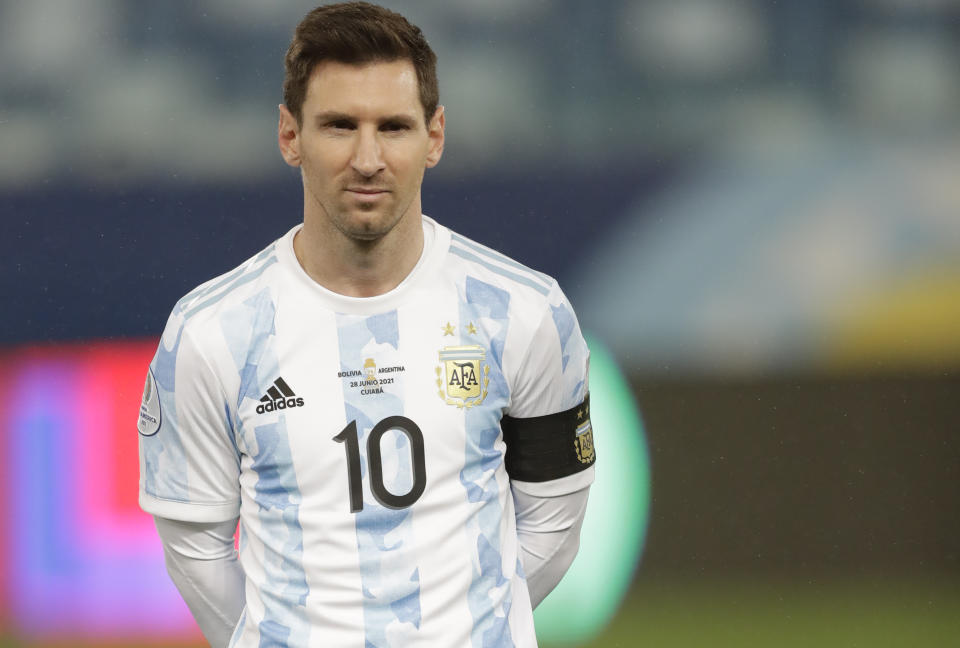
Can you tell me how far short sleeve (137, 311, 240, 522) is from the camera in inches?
69.1

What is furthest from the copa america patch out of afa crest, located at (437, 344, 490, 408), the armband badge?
the armband badge

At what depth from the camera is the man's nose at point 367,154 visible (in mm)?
1661

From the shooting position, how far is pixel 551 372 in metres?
1.89

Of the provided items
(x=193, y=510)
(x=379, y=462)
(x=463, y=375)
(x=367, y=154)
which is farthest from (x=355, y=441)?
(x=367, y=154)

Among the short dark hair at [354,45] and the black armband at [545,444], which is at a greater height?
the short dark hair at [354,45]

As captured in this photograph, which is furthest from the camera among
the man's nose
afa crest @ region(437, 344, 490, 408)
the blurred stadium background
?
→ the blurred stadium background

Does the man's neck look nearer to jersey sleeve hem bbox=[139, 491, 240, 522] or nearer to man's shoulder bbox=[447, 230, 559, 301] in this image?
man's shoulder bbox=[447, 230, 559, 301]

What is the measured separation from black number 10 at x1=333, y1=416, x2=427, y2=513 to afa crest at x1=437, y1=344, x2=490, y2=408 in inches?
2.8

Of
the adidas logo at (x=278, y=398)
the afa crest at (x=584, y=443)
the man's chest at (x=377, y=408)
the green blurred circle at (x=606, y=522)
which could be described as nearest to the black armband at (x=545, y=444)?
the afa crest at (x=584, y=443)

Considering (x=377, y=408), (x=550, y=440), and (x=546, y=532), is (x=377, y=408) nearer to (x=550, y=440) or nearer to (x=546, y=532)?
(x=550, y=440)

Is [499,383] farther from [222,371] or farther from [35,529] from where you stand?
[35,529]

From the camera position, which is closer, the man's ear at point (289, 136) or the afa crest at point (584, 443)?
the man's ear at point (289, 136)

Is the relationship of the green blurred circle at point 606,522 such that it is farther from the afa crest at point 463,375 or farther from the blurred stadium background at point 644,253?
the afa crest at point 463,375

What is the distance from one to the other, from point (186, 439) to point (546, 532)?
62cm
